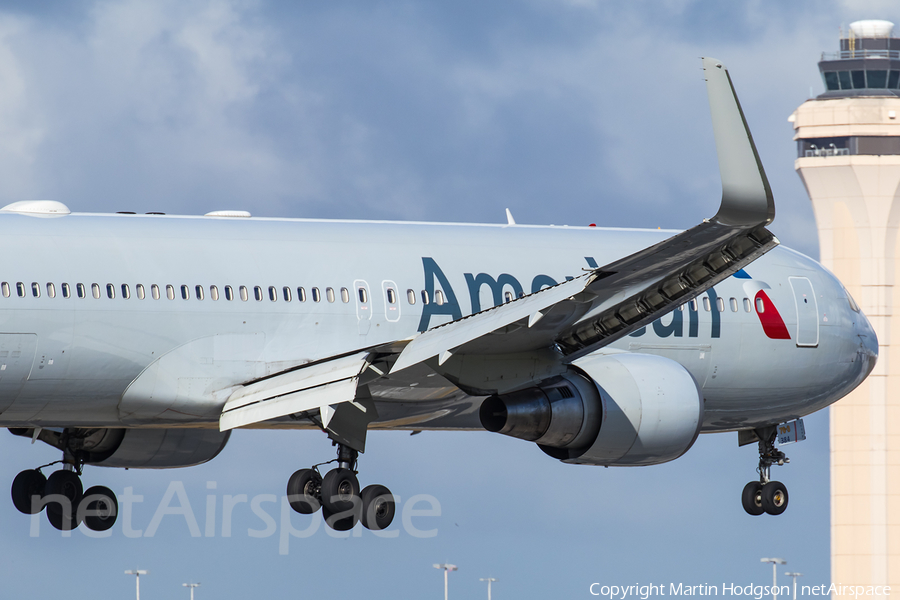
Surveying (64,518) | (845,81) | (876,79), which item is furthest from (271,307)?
(876,79)

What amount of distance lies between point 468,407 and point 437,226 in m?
2.94

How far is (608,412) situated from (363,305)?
162 inches

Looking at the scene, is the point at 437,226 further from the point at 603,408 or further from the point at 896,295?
the point at 896,295

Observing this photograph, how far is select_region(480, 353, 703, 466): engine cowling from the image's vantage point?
80.8 ft

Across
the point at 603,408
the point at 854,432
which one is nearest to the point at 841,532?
the point at 854,432

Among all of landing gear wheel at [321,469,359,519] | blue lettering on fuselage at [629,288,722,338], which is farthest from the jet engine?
blue lettering on fuselage at [629,288,722,338]

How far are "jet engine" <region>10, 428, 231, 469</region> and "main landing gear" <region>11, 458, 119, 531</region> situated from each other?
345 mm

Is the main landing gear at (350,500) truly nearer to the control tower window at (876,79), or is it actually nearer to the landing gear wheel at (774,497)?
the landing gear wheel at (774,497)

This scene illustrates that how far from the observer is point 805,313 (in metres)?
30.0

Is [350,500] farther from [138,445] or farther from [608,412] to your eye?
[138,445]

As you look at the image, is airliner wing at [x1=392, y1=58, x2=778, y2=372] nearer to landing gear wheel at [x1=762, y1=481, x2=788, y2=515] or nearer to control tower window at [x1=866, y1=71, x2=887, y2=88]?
landing gear wheel at [x1=762, y1=481, x2=788, y2=515]

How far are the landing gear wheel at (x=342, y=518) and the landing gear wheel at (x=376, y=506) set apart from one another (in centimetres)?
14

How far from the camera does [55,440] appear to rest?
95.8 feet

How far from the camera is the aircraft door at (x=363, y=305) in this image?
26.4 metres
